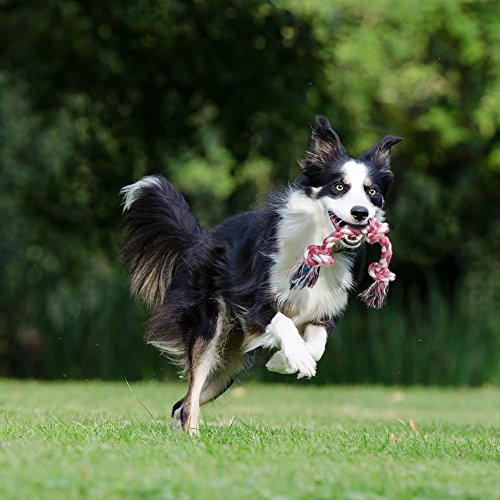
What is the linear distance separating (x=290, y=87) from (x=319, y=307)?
27.1ft

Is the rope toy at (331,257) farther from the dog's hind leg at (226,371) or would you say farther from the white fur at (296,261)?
the dog's hind leg at (226,371)

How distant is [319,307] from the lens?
22.9 ft

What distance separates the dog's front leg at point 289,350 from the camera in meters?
6.41

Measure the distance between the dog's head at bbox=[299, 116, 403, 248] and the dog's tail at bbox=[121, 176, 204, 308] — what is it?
59.8 inches

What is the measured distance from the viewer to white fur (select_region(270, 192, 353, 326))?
6.85 meters

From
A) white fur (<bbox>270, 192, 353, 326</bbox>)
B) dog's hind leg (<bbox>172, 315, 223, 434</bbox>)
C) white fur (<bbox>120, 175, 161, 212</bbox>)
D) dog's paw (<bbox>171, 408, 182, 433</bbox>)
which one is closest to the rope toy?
white fur (<bbox>270, 192, 353, 326</bbox>)

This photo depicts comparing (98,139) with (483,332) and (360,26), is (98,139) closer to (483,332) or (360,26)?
(360,26)

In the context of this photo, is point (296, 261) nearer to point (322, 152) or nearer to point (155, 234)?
point (322, 152)

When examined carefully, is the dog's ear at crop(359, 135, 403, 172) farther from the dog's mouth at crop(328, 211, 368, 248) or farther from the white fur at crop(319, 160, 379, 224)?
the dog's mouth at crop(328, 211, 368, 248)

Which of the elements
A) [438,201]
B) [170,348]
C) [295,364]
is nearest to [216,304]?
[170,348]

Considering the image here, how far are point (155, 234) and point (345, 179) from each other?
208 cm

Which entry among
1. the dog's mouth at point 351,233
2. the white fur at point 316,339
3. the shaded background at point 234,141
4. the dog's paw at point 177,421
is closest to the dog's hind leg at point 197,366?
the dog's paw at point 177,421

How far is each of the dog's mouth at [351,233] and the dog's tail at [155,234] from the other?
1.71 meters

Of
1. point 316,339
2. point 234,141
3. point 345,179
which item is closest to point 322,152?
point 345,179
